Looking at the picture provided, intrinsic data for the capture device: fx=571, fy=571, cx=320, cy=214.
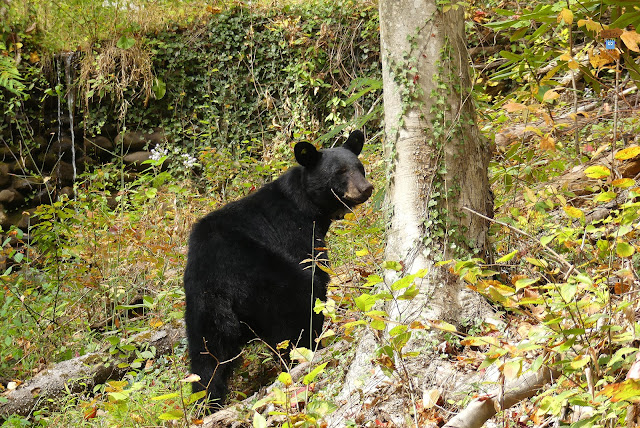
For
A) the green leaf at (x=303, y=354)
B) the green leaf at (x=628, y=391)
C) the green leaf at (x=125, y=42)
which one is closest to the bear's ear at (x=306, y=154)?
the green leaf at (x=303, y=354)

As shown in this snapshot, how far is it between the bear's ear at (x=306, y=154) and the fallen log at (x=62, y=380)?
73.6 inches

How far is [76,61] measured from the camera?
441 inches

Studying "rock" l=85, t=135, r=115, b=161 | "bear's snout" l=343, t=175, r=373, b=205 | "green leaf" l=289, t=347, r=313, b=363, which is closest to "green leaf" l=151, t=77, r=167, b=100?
"rock" l=85, t=135, r=115, b=161

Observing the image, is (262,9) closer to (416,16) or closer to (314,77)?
(314,77)

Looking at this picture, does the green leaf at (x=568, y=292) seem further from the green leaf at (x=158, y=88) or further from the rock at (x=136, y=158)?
the green leaf at (x=158, y=88)

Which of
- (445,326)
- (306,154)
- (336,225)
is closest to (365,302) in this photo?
(445,326)

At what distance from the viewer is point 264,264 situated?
4473 millimetres

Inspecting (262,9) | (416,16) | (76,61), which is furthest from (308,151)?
(76,61)

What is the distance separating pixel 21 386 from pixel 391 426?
371 cm

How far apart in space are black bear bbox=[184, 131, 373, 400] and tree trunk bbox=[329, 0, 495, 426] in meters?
0.58

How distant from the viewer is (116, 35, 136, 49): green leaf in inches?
423

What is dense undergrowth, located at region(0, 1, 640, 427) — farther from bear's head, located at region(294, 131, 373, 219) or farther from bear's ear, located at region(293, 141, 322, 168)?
bear's ear, located at region(293, 141, 322, 168)

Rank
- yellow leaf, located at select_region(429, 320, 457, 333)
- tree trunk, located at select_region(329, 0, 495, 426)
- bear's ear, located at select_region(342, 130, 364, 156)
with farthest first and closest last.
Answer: bear's ear, located at select_region(342, 130, 364, 156) → tree trunk, located at select_region(329, 0, 495, 426) → yellow leaf, located at select_region(429, 320, 457, 333)

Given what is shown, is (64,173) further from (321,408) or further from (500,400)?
(500,400)
